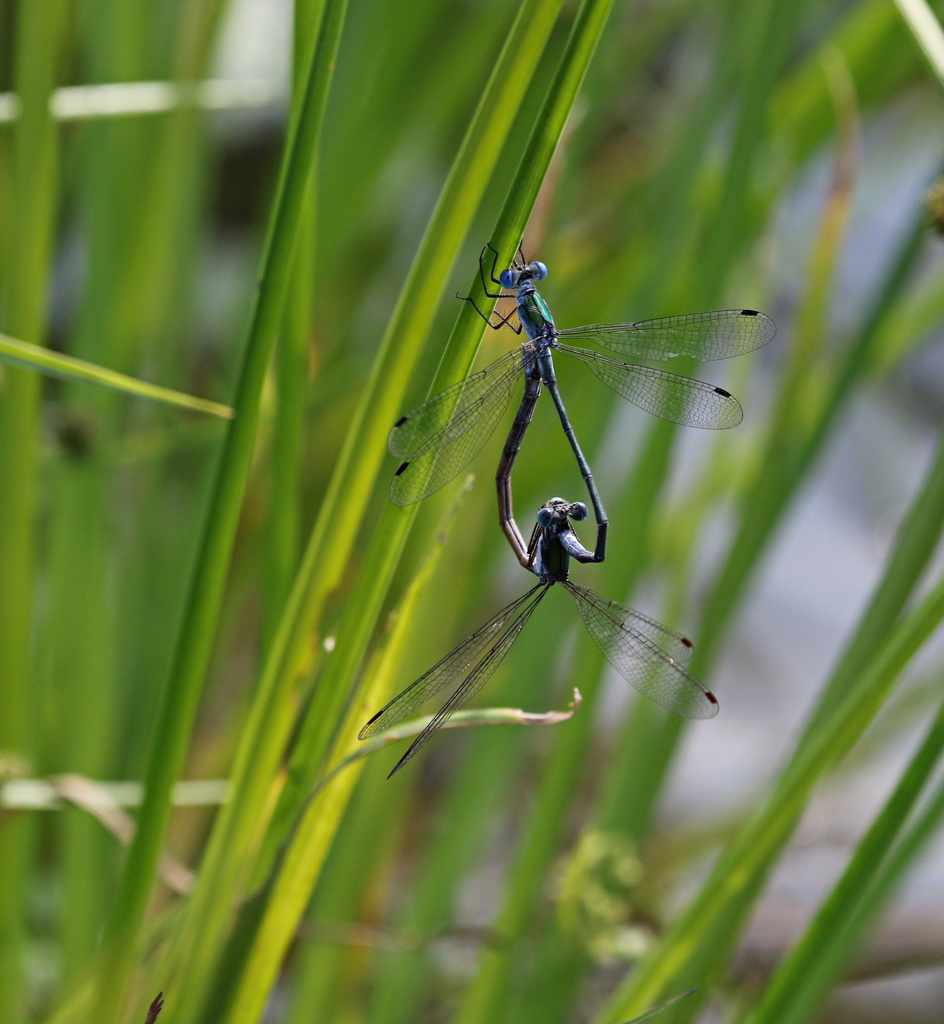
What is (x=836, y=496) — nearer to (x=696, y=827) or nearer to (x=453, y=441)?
(x=696, y=827)

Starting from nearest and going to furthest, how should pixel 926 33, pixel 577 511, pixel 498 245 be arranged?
1. pixel 498 245
2. pixel 926 33
3. pixel 577 511

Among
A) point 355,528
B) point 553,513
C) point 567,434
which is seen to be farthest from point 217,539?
point 567,434

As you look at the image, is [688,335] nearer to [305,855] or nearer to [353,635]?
[353,635]

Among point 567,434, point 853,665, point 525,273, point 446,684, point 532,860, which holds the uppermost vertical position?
point 525,273

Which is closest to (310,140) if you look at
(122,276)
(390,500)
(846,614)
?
(390,500)

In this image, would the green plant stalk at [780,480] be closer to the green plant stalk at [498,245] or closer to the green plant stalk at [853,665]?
the green plant stalk at [853,665]

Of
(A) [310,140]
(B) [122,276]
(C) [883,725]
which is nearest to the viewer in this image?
(A) [310,140]
